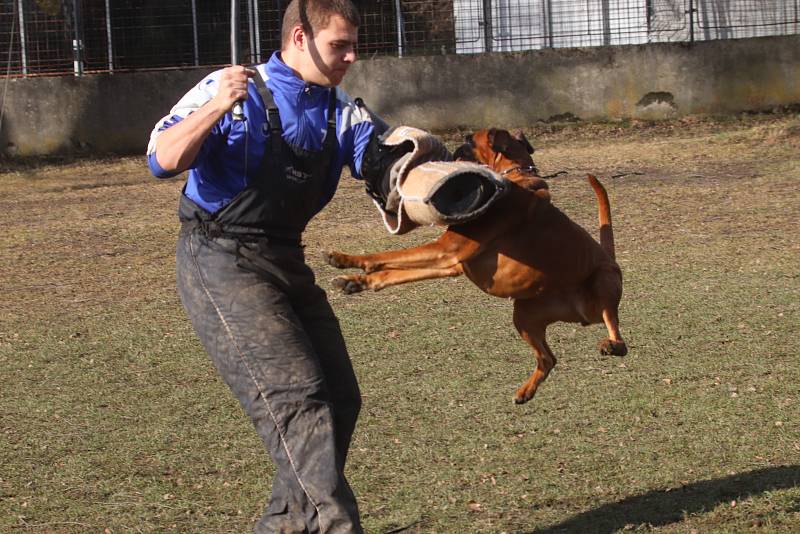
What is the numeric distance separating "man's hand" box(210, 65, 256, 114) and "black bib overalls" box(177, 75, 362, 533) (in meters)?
0.21

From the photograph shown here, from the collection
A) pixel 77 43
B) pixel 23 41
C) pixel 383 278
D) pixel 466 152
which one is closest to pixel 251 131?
pixel 383 278

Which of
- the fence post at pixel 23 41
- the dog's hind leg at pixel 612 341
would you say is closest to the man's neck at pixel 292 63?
the dog's hind leg at pixel 612 341

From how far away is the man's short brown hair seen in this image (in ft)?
11.8

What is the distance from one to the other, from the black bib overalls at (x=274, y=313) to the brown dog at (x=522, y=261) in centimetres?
59

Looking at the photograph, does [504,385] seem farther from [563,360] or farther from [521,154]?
[521,154]

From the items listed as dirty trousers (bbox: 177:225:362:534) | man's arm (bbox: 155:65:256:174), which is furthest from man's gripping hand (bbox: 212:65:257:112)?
dirty trousers (bbox: 177:225:362:534)

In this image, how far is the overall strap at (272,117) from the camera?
355cm

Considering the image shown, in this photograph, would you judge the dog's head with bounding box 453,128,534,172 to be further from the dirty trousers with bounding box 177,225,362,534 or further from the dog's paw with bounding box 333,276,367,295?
the dirty trousers with bounding box 177,225,362,534

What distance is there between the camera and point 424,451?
5348mm

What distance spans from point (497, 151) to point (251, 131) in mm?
1803

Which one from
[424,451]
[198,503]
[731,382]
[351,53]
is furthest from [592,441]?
[351,53]

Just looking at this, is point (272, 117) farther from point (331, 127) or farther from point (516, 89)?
point (516, 89)

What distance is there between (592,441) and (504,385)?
3.29ft

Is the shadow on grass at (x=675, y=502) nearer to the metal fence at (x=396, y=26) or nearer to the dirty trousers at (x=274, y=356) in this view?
the dirty trousers at (x=274, y=356)
